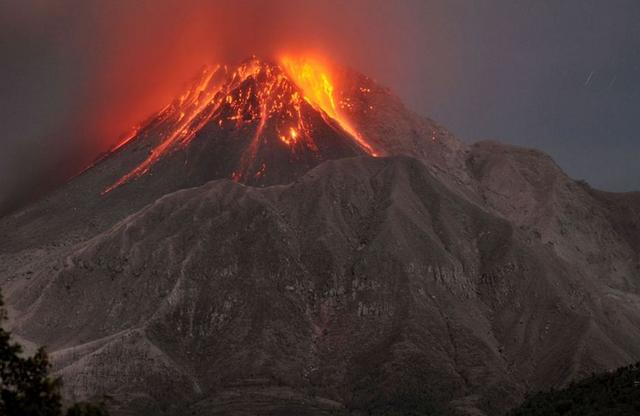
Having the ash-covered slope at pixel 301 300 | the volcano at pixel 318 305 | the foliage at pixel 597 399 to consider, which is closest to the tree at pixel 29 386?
the foliage at pixel 597 399

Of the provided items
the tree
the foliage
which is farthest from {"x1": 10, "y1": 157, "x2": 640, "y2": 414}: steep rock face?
the tree

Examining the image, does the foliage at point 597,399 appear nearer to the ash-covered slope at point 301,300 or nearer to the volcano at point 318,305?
the volcano at point 318,305

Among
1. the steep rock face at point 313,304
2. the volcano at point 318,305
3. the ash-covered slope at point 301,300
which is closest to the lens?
the volcano at point 318,305

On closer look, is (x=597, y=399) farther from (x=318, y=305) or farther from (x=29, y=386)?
(x=318, y=305)

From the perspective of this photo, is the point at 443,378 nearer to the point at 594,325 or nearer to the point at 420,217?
the point at 594,325

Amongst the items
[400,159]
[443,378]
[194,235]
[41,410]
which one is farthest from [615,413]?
[400,159]

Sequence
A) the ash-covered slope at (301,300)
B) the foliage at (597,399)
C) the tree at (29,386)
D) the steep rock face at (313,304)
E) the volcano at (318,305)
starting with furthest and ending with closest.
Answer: the ash-covered slope at (301,300), the steep rock face at (313,304), the volcano at (318,305), the foliage at (597,399), the tree at (29,386)
